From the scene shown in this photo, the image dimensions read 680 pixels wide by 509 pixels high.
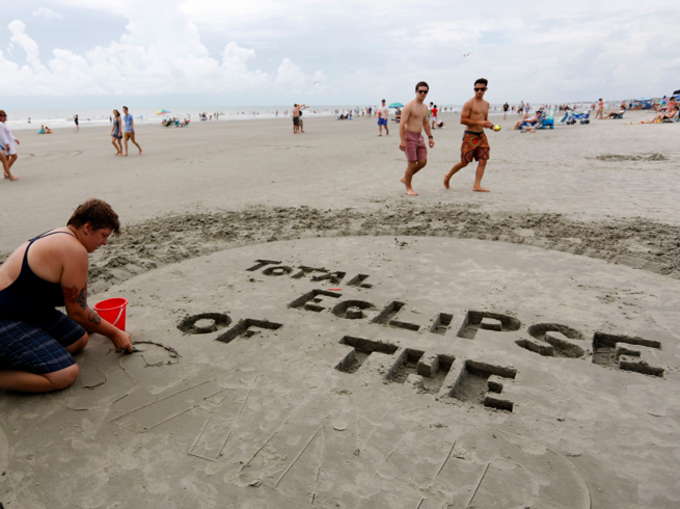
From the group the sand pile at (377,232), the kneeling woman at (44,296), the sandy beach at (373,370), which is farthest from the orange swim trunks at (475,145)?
the kneeling woman at (44,296)

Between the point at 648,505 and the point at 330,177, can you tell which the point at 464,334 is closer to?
the point at 648,505

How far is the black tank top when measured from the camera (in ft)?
8.73

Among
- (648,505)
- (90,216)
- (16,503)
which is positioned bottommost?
(16,503)

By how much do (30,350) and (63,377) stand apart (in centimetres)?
25

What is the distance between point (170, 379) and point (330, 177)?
25.2ft

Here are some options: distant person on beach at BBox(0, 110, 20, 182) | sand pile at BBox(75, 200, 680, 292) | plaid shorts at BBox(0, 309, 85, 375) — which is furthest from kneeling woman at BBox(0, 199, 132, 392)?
distant person on beach at BBox(0, 110, 20, 182)

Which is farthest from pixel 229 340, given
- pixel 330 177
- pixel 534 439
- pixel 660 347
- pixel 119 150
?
pixel 119 150

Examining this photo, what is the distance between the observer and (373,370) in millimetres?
2807

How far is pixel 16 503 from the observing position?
191cm

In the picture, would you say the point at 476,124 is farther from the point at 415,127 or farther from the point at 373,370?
the point at 373,370

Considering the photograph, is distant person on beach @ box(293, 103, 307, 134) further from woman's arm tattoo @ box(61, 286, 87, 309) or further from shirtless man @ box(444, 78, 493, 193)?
woman's arm tattoo @ box(61, 286, 87, 309)

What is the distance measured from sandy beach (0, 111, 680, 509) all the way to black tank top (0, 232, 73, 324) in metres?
0.48

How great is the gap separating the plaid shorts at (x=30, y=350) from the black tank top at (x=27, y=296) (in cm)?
5

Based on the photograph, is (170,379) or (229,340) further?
(229,340)
